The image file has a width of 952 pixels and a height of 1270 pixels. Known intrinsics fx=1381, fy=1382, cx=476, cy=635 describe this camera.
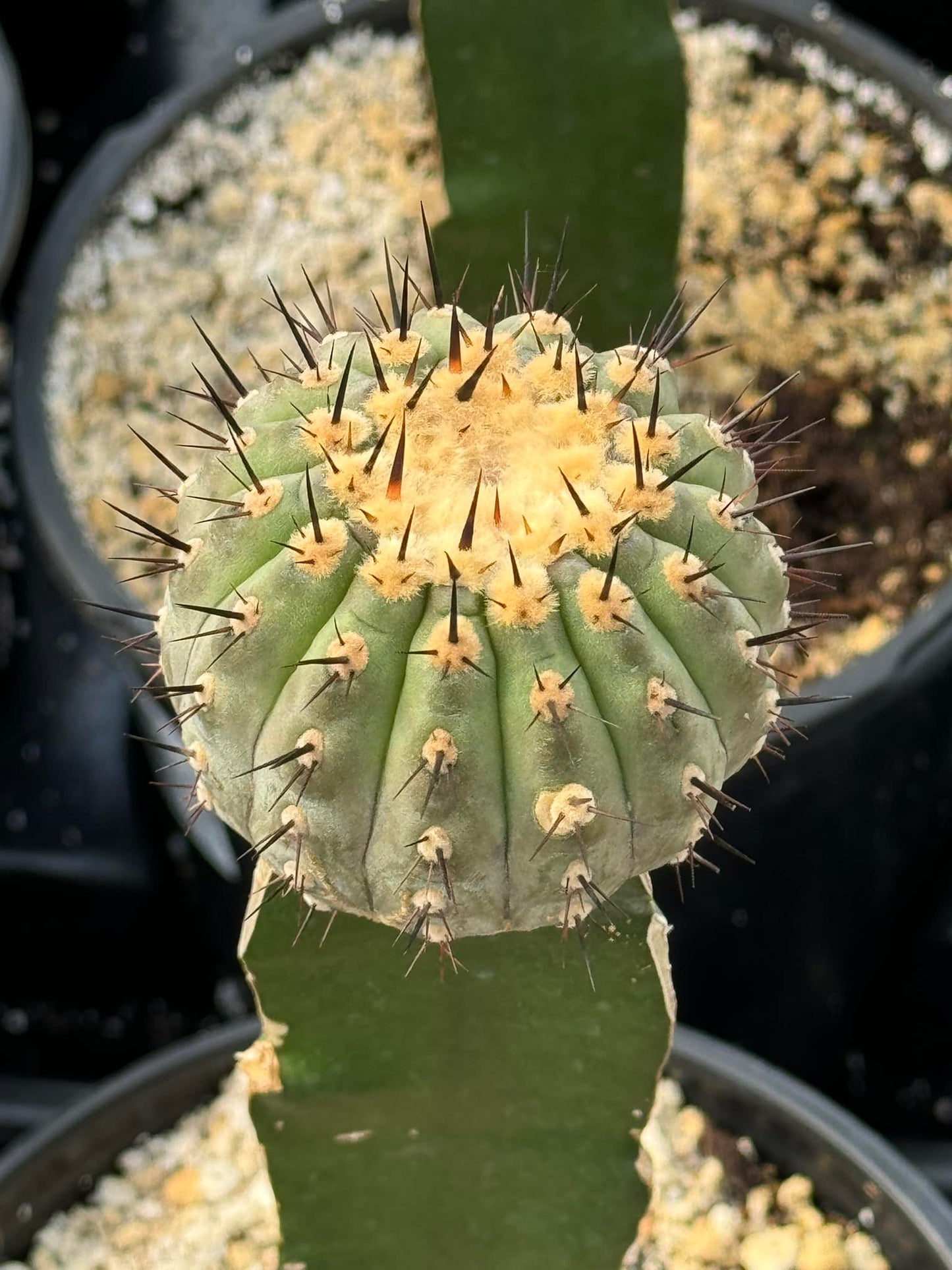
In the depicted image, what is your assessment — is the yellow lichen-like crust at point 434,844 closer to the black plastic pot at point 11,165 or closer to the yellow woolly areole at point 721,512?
the yellow woolly areole at point 721,512

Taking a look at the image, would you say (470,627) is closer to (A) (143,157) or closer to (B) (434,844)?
(B) (434,844)

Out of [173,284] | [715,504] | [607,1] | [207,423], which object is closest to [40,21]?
[173,284]

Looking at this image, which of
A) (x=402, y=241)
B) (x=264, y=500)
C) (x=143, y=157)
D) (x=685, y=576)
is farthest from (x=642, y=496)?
(x=143, y=157)

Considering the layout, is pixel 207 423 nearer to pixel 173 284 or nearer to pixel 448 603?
pixel 173 284

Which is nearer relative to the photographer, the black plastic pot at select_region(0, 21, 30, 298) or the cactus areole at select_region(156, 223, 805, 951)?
the cactus areole at select_region(156, 223, 805, 951)

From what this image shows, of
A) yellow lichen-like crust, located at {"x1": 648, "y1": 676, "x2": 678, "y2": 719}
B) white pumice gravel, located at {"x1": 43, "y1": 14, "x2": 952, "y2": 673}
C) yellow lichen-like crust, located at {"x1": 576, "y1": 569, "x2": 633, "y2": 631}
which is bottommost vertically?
yellow lichen-like crust, located at {"x1": 648, "y1": 676, "x2": 678, "y2": 719}

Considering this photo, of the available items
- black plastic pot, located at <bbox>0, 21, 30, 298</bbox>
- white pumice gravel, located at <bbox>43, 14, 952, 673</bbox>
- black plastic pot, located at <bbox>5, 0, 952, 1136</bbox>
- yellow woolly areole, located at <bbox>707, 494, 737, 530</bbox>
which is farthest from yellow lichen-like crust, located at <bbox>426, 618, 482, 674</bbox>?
black plastic pot, located at <bbox>0, 21, 30, 298</bbox>

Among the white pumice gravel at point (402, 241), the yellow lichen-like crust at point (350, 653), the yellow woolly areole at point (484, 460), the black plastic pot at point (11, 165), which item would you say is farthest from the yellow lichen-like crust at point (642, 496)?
the black plastic pot at point (11, 165)

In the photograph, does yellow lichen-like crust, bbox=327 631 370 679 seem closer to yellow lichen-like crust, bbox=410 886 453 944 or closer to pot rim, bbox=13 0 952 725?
yellow lichen-like crust, bbox=410 886 453 944
